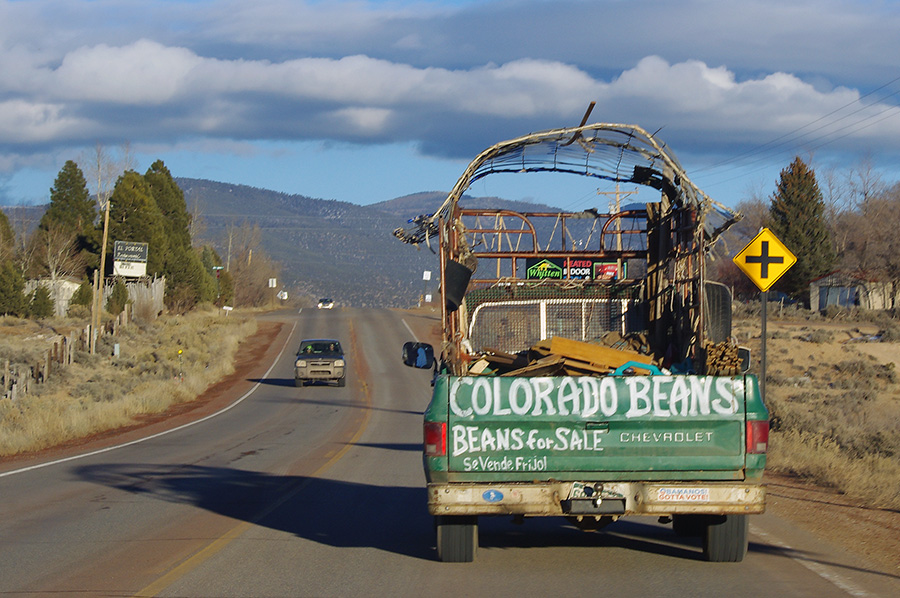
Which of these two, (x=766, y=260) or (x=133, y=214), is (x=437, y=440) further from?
(x=133, y=214)

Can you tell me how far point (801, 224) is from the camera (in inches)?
2584

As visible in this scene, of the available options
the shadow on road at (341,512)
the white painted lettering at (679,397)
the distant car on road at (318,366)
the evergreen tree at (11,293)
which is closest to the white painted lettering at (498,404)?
the white painted lettering at (679,397)

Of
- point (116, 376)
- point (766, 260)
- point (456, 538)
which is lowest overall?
point (116, 376)

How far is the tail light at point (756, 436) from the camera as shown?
22.7ft

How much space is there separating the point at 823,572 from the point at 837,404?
66.3ft

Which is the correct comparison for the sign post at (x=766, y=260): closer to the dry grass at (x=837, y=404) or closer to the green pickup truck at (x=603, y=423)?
the dry grass at (x=837, y=404)

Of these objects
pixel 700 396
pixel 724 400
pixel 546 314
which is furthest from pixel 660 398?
pixel 546 314

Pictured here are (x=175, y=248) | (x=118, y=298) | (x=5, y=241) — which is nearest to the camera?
(x=118, y=298)

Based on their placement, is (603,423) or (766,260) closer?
(603,423)

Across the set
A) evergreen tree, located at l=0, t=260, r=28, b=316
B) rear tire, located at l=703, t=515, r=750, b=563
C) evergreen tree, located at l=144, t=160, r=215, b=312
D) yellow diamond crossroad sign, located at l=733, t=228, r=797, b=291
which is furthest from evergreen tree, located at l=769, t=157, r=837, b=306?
rear tire, located at l=703, t=515, r=750, b=563

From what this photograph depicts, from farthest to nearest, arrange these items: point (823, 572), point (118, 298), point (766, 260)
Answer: point (118, 298), point (766, 260), point (823, 572)

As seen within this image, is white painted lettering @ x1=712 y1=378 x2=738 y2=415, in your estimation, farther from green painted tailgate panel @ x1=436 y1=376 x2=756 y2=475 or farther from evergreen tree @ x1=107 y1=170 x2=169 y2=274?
evergreen tree @ x1=107 y1=170 x2=169 y2=274

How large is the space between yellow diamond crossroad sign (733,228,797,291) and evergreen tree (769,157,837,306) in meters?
53.2

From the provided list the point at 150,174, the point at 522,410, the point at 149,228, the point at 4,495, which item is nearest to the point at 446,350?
the point at 522,410
